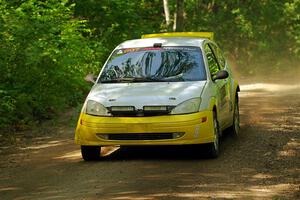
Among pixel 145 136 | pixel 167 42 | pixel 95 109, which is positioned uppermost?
pixel 167 42

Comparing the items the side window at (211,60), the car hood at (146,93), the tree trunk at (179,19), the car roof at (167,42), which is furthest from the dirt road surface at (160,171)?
the tree trunk at (179,19)

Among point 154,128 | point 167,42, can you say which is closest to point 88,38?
point 167,42

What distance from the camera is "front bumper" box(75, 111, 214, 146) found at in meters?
8.77

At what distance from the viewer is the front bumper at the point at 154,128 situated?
8766 mm

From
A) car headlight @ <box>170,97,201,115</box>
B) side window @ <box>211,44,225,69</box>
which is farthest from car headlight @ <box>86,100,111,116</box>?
side window @ <box>211,44,225,69</box>

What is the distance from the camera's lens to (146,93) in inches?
357

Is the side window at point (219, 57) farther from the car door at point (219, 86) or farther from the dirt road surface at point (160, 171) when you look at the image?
the dirt road surface at point (160, 171)

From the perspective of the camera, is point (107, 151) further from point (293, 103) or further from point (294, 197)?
point (293, 103)

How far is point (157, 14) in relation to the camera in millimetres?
32281

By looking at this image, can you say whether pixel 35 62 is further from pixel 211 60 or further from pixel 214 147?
pixel 214 147

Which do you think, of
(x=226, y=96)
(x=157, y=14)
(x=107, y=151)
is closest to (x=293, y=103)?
(x=226, y=96)

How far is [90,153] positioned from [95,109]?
2.38ft

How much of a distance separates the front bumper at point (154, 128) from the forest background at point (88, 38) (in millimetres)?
3878

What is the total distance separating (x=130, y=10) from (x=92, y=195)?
17.0 metres
